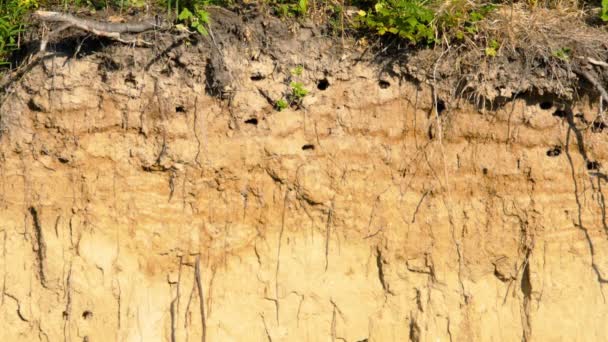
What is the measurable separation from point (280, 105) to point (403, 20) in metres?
0.84

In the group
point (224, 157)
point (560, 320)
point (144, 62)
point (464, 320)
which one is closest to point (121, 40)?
point (144, 62)

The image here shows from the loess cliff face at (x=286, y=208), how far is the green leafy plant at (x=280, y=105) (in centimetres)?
3

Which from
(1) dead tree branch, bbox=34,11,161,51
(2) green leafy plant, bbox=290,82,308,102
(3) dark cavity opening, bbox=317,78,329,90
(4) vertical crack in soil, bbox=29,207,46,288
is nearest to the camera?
(1) dead tree branch, bbox=34,11,161,51

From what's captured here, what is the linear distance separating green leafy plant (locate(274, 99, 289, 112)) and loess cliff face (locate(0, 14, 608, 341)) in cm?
3

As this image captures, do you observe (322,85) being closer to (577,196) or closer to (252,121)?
(252,121)

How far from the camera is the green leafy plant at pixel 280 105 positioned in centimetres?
492

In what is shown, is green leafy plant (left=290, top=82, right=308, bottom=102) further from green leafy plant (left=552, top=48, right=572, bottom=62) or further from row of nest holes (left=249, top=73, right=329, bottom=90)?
green leafy plant (left=552, top=48, right=572, bottom=62)

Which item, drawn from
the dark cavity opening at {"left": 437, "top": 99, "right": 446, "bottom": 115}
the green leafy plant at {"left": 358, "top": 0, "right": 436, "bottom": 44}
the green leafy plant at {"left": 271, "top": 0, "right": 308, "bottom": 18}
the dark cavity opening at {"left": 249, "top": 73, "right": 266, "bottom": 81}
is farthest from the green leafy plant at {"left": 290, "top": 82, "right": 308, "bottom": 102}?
the dark cavity opening at {"left": 437, "top": 99, "right": 446, "bottom": 115}

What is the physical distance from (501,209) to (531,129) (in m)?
0.50

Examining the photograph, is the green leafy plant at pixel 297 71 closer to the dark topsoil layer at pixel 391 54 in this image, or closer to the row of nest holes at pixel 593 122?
the dark topsoil layer at pixel 391 54

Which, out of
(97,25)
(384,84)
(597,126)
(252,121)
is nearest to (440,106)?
(384,84)

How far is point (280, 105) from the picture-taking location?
4918 mm

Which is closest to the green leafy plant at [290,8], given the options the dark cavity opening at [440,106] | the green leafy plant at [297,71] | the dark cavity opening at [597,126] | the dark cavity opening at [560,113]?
the green leafy plant at [297,71]

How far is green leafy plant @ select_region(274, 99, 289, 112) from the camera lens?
4.92 m
